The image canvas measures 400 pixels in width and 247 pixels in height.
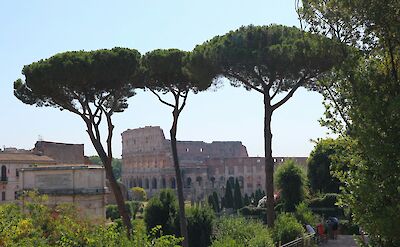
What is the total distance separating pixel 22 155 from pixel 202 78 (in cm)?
2370

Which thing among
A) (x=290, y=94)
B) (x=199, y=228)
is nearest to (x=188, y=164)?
(x=199, y=228)

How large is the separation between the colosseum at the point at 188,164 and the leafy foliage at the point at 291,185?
1191 inches

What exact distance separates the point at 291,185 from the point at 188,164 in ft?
126

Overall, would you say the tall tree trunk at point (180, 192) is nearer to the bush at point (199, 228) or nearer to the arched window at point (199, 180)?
the bush at point (199, 228)

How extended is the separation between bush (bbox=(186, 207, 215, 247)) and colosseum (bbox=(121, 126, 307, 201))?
37425 millimetres

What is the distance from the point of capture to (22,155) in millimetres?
36719

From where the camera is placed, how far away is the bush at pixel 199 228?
60.7 feet

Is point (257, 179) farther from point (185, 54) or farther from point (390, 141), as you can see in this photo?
point (390, 141)

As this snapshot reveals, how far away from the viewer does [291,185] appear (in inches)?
1000

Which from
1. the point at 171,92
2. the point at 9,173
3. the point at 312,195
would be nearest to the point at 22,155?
the point at 9,173

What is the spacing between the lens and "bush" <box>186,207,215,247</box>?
18500 millimetres

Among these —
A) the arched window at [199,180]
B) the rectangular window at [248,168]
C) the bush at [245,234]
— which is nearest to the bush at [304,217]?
the bush at [245,234]

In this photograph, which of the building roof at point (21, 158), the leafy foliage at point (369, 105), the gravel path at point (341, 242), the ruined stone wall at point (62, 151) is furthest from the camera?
the ruined stone wall at point (62, 151)

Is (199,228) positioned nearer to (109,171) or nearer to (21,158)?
(109,171)
